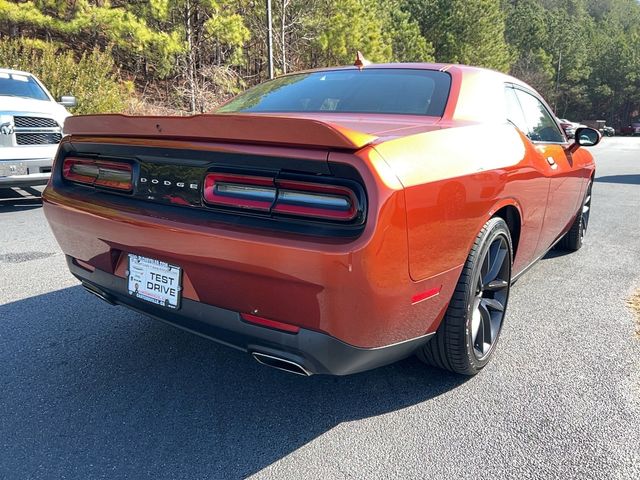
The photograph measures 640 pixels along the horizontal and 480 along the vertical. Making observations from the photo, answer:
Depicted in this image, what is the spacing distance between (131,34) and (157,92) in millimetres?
5372

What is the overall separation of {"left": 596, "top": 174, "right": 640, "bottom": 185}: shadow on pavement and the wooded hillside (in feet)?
40.1

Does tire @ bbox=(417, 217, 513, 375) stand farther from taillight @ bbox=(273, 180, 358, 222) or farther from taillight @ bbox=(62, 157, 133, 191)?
taillight @ bbox=(62, 157, 133, 191)

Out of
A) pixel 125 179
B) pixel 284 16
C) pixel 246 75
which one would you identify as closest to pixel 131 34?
pixel 284 16

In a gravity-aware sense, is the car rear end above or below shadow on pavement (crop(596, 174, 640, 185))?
above

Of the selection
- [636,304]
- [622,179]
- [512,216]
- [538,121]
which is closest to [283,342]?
[512,216]

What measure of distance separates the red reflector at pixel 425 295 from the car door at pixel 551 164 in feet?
4.51

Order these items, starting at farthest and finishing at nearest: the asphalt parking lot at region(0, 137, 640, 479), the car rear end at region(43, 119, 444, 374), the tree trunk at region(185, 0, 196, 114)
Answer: the tree trunk at region(185, 0, 196, 114) < the asphalt parking lot at region(0, 137, 640, 479) < the car rear end at region(43, 119, 444, 374)

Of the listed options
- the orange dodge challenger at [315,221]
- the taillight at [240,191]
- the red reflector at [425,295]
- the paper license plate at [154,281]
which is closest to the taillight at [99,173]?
the orange dodge challenger at [315,221]

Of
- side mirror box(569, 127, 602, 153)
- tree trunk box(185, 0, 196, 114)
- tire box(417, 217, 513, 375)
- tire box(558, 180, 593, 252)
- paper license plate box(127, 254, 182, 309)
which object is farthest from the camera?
tree trunk box(185, 0, 196, 114)

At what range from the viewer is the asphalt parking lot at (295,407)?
1962 mm

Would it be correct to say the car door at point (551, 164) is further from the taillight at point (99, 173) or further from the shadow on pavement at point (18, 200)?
the shadow on pavement at point (18, 200)

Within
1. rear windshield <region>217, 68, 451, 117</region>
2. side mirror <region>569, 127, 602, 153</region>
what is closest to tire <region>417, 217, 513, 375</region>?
rear windshield <region>217, 68, 451, 117</region>

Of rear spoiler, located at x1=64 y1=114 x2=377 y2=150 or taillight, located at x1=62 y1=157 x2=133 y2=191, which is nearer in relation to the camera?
rear spoiler, located at x1=64 y1=114 x2=377 y2=150

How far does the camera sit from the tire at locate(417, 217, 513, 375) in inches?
Result: 88.0
